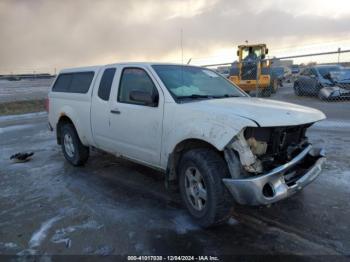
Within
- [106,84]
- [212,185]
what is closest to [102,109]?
[106,84]

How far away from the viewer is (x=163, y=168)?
4.45 m

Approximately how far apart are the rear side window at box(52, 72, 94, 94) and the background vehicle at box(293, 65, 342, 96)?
12654 millimetres

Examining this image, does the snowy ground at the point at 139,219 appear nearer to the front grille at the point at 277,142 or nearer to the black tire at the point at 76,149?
the black tire at the point at 76,149

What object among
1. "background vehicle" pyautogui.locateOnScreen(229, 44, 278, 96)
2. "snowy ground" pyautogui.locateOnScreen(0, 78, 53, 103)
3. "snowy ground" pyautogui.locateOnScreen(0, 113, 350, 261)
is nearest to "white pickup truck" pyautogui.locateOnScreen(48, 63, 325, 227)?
"snowy ground" pyautogui.locateOnScreen(0, 113, 350, 261)

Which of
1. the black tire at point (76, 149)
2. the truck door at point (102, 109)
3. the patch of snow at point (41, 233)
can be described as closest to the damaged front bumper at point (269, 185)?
the patch of snow at point (41, 233)

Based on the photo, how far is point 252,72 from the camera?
734 inches

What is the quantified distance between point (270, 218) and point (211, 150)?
1183mm

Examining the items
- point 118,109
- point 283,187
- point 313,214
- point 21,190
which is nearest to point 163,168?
point 118,109

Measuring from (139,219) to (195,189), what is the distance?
81 cm

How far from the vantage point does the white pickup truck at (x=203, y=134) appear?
11.3 feet

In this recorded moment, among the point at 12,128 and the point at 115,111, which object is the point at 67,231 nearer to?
the point at 115,111

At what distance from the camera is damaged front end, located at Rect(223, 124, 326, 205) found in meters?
3.35

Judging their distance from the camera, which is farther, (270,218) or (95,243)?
(270,218)

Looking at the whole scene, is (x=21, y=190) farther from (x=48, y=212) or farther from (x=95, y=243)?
(x=95, y=243)
